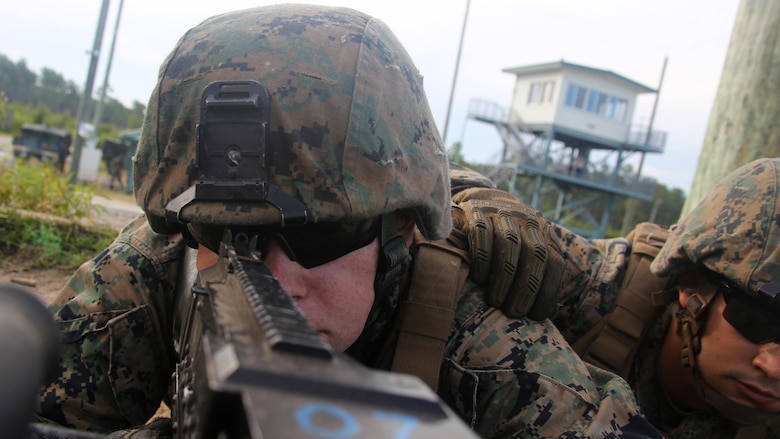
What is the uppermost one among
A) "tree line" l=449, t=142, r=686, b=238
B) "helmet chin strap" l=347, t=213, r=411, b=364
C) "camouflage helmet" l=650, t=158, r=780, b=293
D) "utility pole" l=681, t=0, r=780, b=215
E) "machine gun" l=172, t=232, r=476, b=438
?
"utility pole" l=681, t=0, r=780, b=215

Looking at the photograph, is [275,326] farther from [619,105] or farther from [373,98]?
[619,105]

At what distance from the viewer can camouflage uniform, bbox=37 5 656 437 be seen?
166 centimetres

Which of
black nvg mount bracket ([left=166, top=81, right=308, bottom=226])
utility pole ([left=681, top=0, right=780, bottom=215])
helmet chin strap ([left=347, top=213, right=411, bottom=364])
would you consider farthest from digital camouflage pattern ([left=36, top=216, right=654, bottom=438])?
utility pole ([left=681, top=0, right=780, bottom=215])

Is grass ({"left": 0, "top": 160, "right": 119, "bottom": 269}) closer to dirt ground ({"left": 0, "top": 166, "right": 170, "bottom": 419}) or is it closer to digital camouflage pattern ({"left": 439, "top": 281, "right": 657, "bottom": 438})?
dirt ground ({"left": 0, "top": 166, "right": 170, "bottom": 419})

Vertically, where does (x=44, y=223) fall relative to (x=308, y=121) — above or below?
below

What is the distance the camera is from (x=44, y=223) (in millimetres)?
5641

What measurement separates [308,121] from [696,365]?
194 centimetres

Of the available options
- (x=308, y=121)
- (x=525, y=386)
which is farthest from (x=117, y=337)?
(x=525, y=386)

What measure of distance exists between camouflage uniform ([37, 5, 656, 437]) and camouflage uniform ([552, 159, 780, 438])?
57 centimetres

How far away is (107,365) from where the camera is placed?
6.76 ft

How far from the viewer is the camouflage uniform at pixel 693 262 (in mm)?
2348

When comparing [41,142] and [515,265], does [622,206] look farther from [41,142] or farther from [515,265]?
[515,265]

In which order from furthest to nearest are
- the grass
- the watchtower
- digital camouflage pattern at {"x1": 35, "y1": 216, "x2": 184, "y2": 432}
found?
the watchtower → the grass → digital camouflage pattern at {"x1": 35, "y1": 216, "x2": 184, "y2": 432}

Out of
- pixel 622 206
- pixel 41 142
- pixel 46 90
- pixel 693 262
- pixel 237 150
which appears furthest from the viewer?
pixel 46 90
